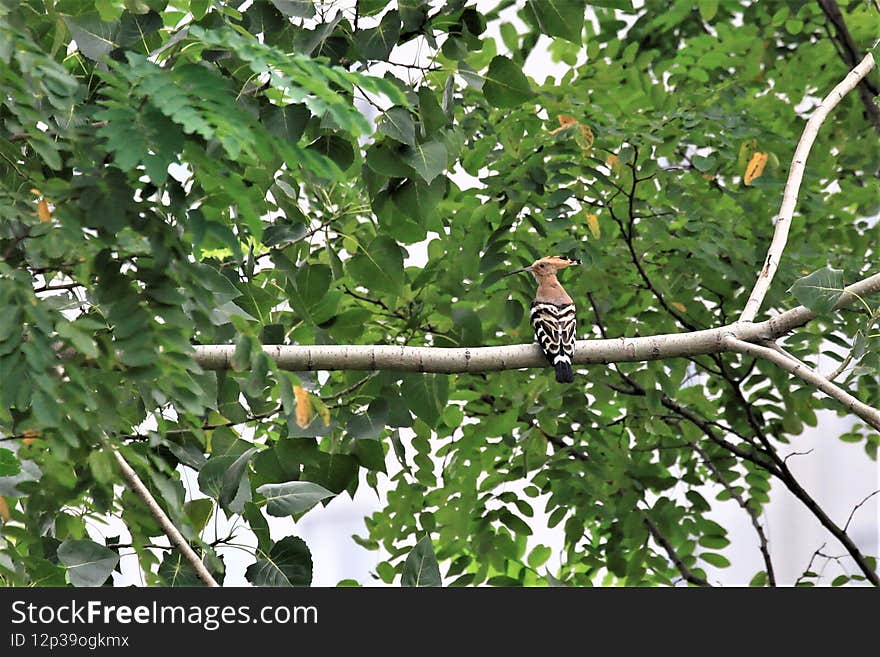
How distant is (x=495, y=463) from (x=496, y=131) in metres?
1.30

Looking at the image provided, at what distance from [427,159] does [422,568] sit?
0.95m

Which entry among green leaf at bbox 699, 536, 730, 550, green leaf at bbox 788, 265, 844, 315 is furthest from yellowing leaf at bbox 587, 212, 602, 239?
green leaf at bbox 699, 536, 730, 550

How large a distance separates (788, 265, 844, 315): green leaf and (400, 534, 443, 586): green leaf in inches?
41.0

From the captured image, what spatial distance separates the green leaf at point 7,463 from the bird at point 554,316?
1493 mm

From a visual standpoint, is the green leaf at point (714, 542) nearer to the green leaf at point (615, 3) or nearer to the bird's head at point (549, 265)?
the bird's head at point (549, 265)

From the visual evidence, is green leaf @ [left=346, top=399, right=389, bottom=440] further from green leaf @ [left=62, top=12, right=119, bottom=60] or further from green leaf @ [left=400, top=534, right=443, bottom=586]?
green leaf @ [left=62, top=12, right=119, bottom=60]

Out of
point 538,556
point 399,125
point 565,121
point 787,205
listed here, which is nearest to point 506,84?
point 399,125

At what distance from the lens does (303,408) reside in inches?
81.9

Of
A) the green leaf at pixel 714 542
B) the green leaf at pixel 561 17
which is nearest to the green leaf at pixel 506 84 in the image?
the green leaf at pixel 561 17

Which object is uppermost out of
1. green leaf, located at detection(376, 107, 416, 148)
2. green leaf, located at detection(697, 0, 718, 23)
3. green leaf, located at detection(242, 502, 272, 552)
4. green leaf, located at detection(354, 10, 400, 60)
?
green leaf, located at detection(697, 0, 718, 23)

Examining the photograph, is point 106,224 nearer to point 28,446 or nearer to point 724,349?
point 28,446

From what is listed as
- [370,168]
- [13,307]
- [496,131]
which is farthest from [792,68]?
[13,307]

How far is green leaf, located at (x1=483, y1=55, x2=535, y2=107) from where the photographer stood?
2402mm
